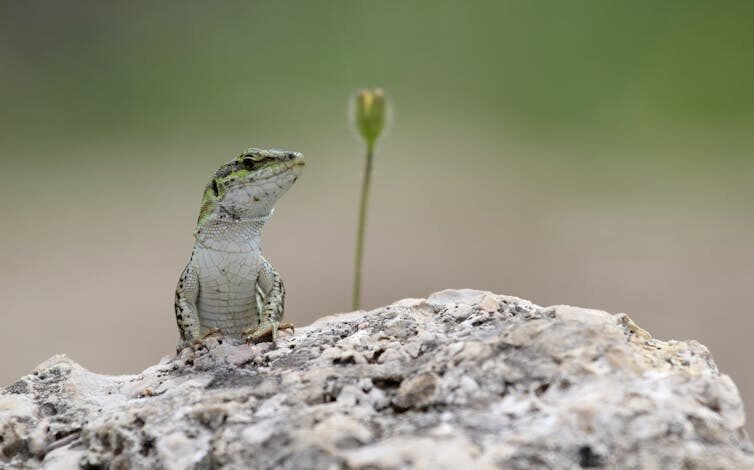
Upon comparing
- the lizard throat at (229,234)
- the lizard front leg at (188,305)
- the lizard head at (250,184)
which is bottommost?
the lizard front leg at (188,305)

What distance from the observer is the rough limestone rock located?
1.93m

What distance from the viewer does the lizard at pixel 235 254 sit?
11.7 feet

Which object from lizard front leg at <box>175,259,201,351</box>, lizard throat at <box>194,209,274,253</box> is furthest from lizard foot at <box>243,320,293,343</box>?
lizard throat at <box>194,209,274,253</box>

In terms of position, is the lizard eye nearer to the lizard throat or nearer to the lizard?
the lizard

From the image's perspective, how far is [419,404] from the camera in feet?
7.22

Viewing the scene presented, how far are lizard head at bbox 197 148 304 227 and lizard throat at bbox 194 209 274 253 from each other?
2 centimetres

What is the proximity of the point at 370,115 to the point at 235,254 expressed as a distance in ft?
3.51

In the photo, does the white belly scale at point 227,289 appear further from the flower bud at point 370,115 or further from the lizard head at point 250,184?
the flower bud at point 370,115

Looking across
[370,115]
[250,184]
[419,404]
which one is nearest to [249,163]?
[250,184]

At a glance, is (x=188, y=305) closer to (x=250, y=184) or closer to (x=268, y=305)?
(x=268, y=305)

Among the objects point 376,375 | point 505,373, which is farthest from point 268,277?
point 505,373

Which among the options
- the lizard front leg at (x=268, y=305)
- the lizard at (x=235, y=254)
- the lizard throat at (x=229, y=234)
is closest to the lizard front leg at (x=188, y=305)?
the lizard at (x=235, y=254)

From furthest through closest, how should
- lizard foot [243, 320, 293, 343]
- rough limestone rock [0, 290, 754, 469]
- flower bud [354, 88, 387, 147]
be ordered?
flower bud [354, 88, 387, 147] < lizard foot [243, 320, 293, 343] < rough limestone rock [0, 290, 754, 469]

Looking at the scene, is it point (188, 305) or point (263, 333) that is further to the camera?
point (188, 305)
